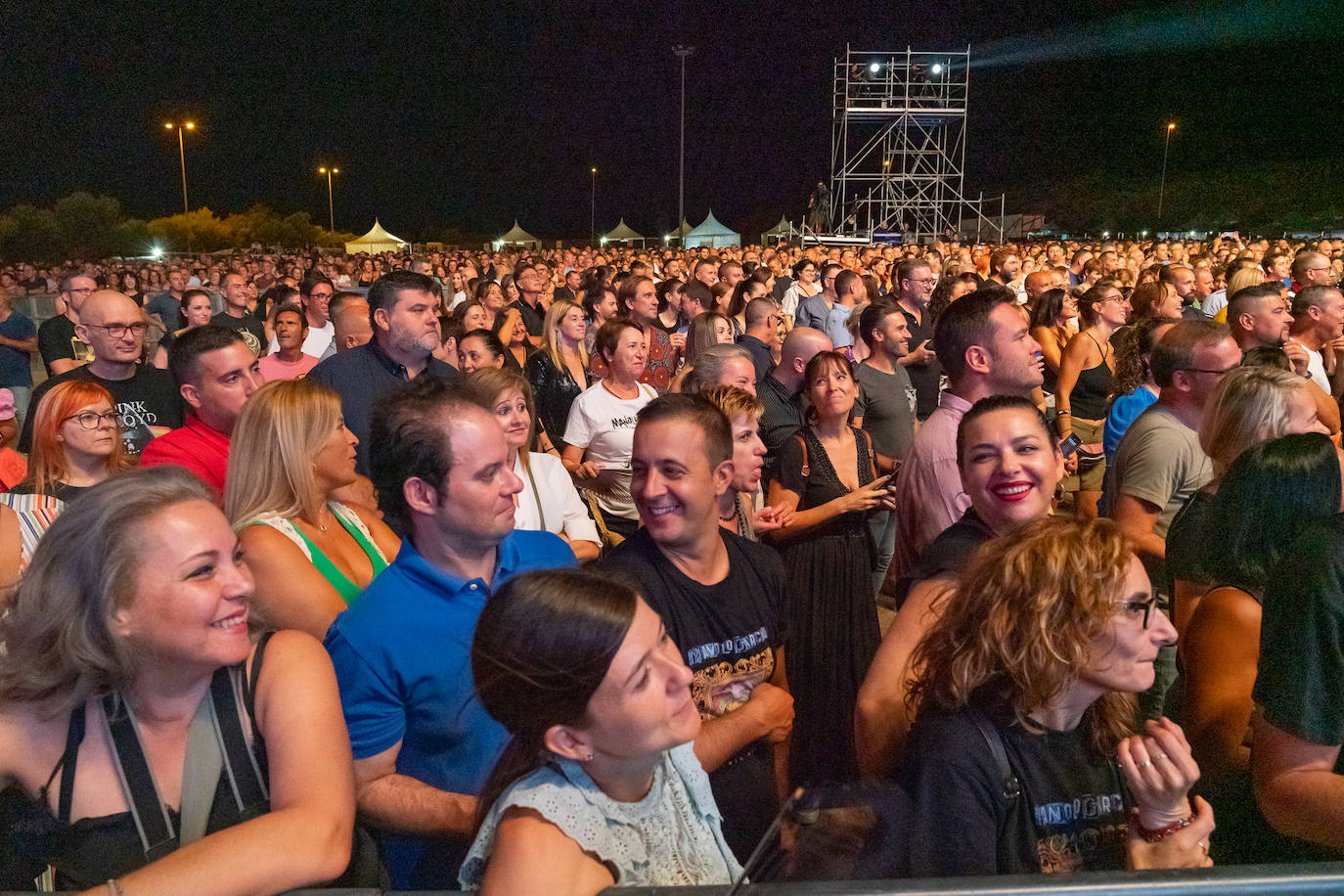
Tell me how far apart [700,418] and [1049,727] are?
134 centimetres

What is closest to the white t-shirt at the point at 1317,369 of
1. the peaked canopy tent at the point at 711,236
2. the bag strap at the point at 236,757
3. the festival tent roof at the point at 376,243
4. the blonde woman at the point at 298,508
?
the blonde woman at the point at 298,508

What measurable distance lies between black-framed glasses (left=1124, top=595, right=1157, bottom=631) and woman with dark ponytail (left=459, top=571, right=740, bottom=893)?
2.83 feet

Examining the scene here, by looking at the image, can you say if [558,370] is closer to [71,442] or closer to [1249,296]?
[71,442]

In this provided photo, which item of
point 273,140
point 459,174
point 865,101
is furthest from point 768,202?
point 865,101

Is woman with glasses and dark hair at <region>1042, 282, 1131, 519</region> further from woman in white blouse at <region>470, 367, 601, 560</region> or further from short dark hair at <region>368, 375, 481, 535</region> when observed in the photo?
short dark hair at <region>368, 375, 481, 535</region>

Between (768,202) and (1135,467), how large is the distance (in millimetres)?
77779

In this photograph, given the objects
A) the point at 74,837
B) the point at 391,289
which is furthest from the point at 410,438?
the point at 391,289

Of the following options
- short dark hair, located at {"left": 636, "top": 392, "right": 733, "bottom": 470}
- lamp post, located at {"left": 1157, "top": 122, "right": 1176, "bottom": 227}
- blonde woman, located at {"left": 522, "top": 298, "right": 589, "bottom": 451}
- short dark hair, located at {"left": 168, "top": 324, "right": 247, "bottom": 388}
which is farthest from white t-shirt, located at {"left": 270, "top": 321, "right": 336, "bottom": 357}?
lamp post, located at {"left": 1157, "top": 122, "right": 1176, "bottom": 227}

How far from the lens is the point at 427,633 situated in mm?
2232

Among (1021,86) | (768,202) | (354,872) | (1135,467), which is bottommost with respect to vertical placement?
(354,872)

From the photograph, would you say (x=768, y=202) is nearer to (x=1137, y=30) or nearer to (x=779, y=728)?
(x=1137, y=30)

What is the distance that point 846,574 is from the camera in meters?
3.89

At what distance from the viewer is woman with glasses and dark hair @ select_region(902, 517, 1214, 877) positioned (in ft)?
5.73

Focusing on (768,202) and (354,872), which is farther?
(768,202)
